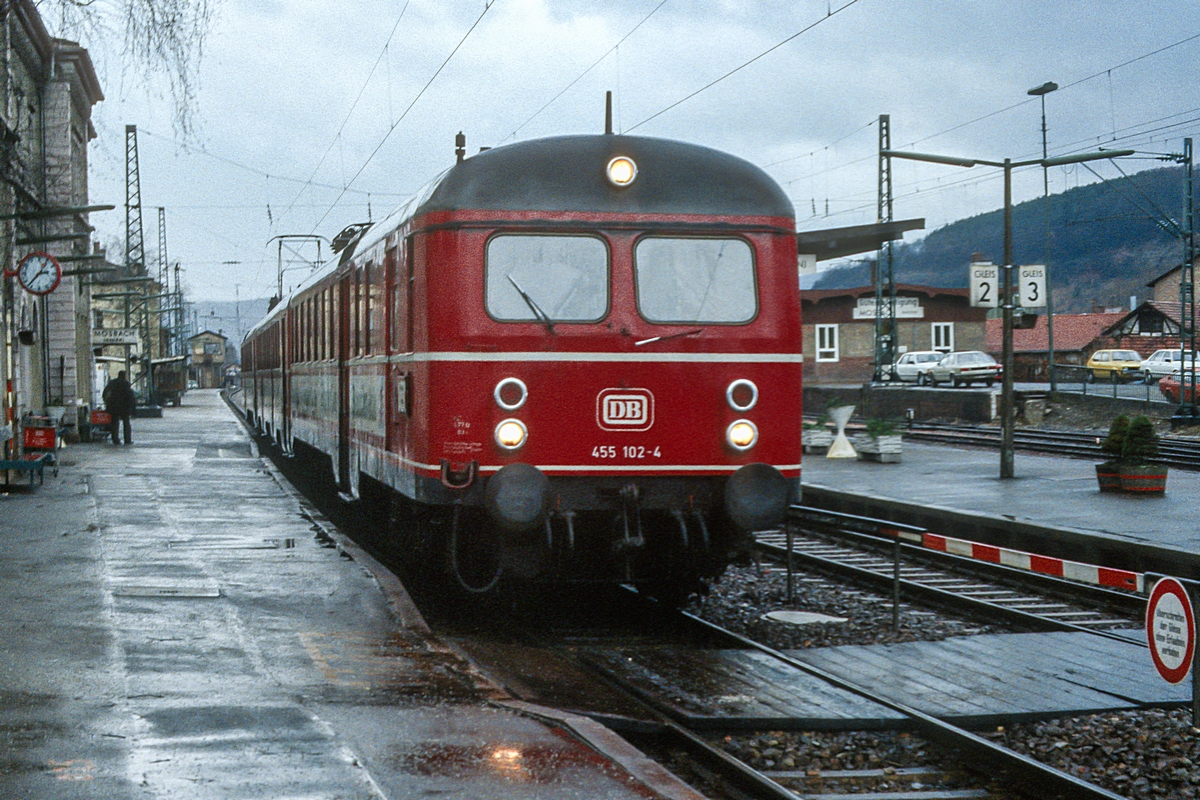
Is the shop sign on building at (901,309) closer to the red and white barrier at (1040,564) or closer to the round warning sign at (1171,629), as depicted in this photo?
the red and white barrier at (1040,564)

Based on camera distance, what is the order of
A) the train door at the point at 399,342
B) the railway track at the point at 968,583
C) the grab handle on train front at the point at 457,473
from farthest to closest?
the railway track at the point at 968,583 → the train door at the point at 399,342 → the grab handle on train front at the point at 457,473

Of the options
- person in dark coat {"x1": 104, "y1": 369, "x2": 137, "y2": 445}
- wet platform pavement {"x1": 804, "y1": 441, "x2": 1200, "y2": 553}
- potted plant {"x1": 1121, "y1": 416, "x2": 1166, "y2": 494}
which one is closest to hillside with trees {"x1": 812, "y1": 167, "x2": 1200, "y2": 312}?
person in dark coat {"x1": 104, "y1": 369, "x2": 137, "y2": 445}

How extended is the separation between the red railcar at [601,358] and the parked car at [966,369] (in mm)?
44207

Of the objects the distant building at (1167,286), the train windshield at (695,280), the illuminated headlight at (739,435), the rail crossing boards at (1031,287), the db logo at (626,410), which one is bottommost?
the illuminated headlight at (739,435)

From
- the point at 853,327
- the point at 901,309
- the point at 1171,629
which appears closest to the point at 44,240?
the point at 1171,629

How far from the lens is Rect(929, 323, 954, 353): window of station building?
65.5 meters

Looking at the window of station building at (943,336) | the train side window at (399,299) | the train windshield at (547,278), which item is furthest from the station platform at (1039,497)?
the window of station building at (943,336)

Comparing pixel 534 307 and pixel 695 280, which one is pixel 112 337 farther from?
pixel 695 280

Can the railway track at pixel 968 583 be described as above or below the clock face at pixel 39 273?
below

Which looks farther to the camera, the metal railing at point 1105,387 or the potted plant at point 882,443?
the metal railing at point 1105,387

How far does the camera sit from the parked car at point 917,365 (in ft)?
179

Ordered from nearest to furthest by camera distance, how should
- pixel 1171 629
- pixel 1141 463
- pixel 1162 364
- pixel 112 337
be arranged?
pixel 1171 629
pixel 1141 463
pixel 112 337
pixel 1162 364

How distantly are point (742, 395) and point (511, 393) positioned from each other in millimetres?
1452

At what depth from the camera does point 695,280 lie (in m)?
8.79
